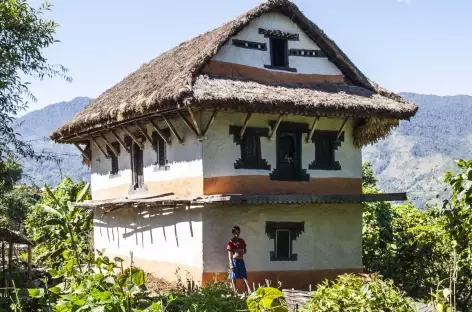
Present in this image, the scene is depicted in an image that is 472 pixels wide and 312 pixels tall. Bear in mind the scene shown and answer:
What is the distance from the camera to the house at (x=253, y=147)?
14.5 meters

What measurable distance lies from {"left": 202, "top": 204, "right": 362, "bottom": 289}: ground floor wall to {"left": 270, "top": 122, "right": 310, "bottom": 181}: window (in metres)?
0.74

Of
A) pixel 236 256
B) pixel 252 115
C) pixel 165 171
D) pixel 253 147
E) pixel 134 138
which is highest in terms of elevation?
pixel 252 115

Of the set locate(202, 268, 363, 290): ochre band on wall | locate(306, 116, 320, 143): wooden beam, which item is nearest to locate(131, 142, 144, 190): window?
locate(202, 268, 363, 290): ochre band on wall

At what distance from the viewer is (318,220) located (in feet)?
52.6

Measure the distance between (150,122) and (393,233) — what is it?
7599 mm

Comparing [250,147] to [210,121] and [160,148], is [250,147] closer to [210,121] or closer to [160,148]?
[210,121]

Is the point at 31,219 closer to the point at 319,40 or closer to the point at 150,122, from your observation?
the point at 150,122

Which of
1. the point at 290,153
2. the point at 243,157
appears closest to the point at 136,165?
the point at 243,157

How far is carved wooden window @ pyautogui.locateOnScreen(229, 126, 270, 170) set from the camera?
48.9 feet

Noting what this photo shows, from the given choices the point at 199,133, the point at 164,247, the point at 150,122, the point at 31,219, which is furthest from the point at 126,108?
the point at 31,219

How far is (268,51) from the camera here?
1622cm

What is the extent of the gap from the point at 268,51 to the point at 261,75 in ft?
2.46

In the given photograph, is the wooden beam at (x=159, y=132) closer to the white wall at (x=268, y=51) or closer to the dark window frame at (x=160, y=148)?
the dark window frame at (x=160, y=148)

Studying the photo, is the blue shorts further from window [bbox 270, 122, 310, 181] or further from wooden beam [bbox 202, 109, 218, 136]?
wooden beam [bbox 202, 109, 218, 136]
